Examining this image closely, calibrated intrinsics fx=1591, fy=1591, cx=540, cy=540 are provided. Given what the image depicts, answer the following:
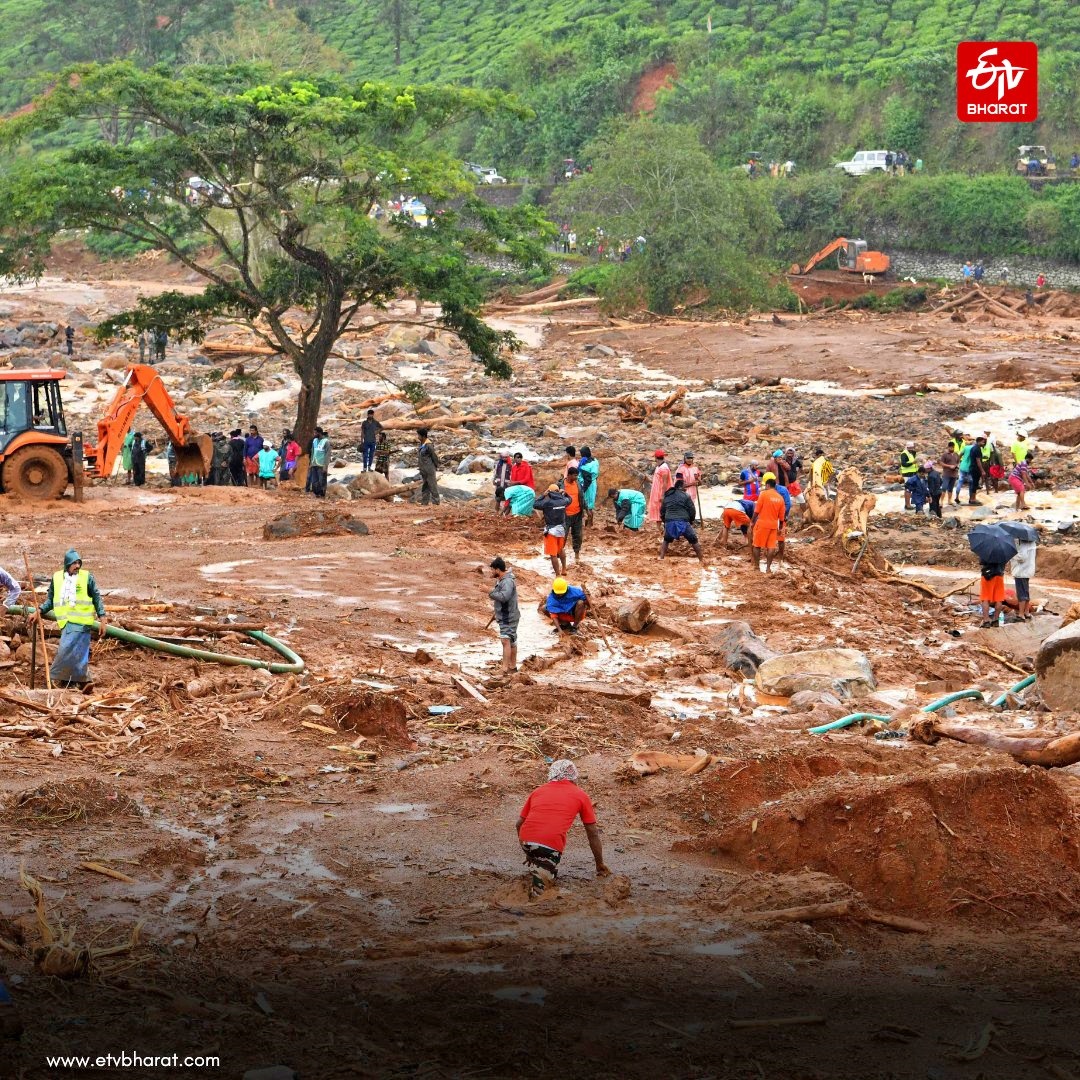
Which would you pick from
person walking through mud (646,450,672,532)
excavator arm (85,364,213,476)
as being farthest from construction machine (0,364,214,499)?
person walking through mud (646,450,672,532)

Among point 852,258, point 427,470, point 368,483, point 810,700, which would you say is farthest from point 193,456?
point 852,258

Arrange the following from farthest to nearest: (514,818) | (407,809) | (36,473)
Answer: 1. (36,473)
2. (407,809)
3. (514,818)

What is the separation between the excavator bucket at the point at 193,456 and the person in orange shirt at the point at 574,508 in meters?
8.47

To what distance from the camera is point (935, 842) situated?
8852mm

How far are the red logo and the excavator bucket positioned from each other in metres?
44.5

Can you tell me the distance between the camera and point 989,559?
52.1ft

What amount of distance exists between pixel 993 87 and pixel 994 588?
51.2m

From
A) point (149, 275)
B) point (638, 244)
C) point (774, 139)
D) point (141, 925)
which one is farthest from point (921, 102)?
point (141, 925)

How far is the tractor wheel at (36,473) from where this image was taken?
21547 mm

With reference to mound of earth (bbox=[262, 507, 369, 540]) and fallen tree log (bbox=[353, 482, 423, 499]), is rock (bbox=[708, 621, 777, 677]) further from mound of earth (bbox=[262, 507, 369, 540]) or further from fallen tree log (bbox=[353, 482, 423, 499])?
fallen tree log (bbox=[353, 482, 423, 499])

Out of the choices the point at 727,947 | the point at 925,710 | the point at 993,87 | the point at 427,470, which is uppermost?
the point at 993,87

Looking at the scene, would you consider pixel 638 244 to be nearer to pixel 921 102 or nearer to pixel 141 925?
pixel 921 102

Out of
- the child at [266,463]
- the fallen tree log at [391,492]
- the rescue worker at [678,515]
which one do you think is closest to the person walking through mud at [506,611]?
the rescue worker at [678,515]

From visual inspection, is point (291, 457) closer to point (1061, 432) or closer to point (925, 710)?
point (1061, 432)
